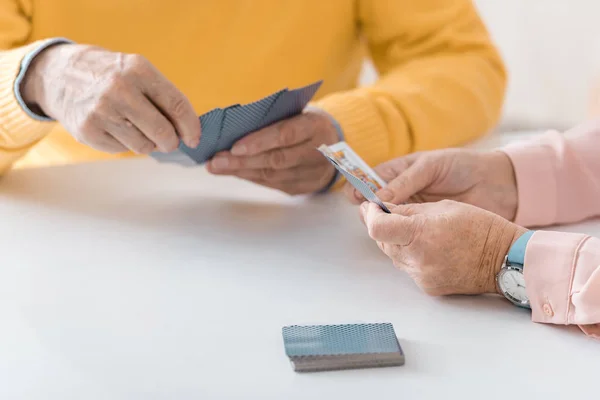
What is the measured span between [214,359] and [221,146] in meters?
0.43

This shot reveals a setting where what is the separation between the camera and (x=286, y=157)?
1.05 metres

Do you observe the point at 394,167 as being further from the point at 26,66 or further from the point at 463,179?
the point at 26,66

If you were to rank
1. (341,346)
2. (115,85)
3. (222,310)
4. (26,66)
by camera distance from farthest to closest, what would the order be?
(26,66)
(115,85)
(222,310)
(341,346)

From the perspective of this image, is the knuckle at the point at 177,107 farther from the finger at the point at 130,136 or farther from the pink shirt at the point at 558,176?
the pink shirt at the point at 558,176

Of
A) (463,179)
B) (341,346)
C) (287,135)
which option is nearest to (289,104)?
(287,135)

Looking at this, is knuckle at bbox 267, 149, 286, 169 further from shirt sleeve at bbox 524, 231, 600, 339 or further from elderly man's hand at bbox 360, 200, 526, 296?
shirt sleeve at bbox 524, 231, 600, 339

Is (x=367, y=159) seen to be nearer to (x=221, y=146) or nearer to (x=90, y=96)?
(x=221, y=146)

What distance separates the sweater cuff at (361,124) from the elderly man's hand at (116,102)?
27cm

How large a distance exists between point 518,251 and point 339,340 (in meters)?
0.22

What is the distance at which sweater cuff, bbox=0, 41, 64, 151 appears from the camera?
3.32ft

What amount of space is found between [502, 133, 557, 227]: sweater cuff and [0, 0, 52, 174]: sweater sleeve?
66cm

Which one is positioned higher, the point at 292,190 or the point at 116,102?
the point at 116,102

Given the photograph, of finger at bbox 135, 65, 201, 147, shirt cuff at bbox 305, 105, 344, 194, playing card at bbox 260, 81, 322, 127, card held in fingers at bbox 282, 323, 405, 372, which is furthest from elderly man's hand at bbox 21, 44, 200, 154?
card held in fingers at bbox 282, 323, 405, 372

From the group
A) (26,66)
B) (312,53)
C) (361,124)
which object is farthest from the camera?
(312,53)
